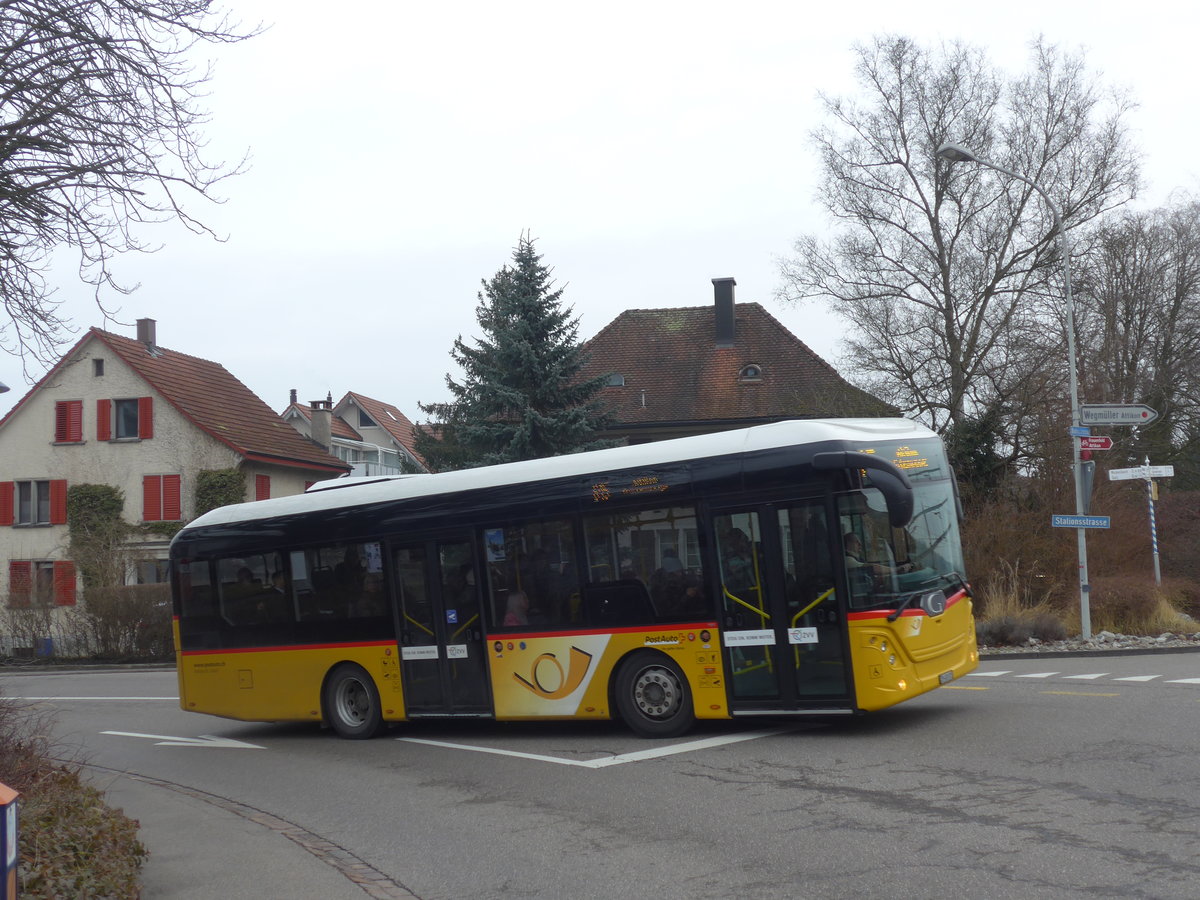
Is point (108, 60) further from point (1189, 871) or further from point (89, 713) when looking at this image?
point (89, 713)

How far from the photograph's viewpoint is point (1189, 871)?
21.4 ft

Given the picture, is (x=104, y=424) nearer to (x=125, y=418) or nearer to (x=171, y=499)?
(x=125, y=418)

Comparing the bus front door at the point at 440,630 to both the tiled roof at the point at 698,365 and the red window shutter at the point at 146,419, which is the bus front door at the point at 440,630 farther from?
the red window shutter at the point at 146,419

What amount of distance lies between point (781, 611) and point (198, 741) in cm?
858

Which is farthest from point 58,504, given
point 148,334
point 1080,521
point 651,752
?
point 651,752

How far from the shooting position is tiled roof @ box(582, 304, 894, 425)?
45469 mm

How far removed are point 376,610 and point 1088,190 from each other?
2647cm

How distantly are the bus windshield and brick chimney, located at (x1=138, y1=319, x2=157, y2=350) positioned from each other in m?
42.6

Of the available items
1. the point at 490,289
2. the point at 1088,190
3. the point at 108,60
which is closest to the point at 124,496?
the point at 490,289

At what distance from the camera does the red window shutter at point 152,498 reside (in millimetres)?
44594

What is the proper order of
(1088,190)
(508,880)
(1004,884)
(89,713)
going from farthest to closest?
1. (1088,190)
2. (89,713)
3. (508,880)
4. (1004,884)

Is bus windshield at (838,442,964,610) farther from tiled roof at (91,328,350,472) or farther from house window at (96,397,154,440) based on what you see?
house window at (96,397,154,440)

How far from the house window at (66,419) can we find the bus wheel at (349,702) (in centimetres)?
3551

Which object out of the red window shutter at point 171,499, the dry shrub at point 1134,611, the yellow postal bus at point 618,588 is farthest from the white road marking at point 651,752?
the red window shutter at point 171,499
